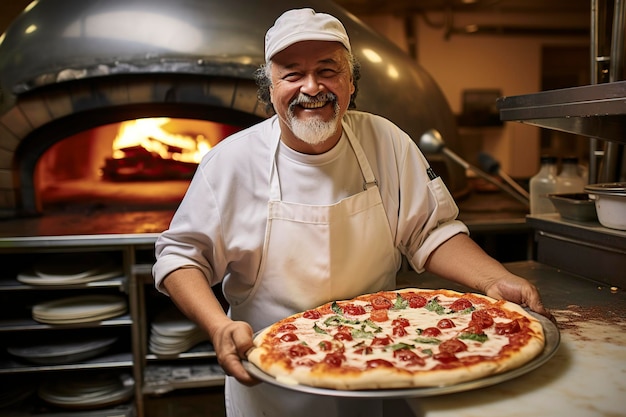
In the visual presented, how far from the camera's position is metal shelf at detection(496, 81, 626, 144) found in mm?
1471

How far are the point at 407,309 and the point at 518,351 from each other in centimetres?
45

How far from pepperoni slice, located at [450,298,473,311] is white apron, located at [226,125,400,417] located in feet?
0.90

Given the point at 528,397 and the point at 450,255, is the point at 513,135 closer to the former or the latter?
the point at 450,255

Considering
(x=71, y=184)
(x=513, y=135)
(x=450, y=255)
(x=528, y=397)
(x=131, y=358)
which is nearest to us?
(x=528, y=397)

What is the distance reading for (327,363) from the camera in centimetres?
121

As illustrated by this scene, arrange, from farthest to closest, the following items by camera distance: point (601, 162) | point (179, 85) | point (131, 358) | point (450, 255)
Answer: point (179, 85) → point (131, 358) → point (601, 162) → point (450, 255)

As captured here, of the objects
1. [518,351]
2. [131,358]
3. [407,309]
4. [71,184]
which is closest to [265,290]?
[407,309]

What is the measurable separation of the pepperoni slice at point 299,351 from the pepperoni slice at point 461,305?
0.47 metres

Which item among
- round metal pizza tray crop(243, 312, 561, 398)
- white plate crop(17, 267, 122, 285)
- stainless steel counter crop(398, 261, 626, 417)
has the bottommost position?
white plate crop(17, 267, 122, 285)

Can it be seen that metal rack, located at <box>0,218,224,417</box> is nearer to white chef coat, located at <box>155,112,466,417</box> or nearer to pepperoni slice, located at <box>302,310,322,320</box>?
white chef coat, located at <box>155,112,466,417</box>

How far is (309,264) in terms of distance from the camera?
1679 millimetres

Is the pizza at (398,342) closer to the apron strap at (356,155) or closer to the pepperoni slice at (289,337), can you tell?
the pepperoni slice at (289,337)

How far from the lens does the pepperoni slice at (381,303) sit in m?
1.61

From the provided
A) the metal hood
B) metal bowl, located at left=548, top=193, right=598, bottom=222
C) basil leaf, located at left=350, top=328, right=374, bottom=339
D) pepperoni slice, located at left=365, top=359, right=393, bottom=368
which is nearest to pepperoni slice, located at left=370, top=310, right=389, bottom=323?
basil leaf, located at left=350, top=328, right=374, bottom=339
